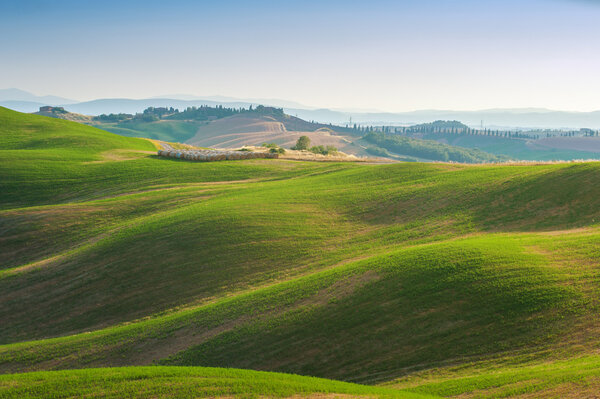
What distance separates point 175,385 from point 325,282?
9.59 metres

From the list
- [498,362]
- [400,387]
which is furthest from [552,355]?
[400,387]

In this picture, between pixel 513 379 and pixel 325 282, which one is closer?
pixel 513 379

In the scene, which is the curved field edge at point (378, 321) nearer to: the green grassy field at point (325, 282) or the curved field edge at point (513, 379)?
the green grassy field at point (325, 282)

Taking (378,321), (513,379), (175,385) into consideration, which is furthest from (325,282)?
(513,379)

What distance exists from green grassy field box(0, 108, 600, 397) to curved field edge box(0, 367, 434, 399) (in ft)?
0.40

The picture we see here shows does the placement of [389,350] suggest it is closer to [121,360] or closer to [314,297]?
[314,297]

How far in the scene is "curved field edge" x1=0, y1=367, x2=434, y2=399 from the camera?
13.9m

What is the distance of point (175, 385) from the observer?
14.3 m

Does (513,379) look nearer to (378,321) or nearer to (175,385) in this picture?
(378,321)

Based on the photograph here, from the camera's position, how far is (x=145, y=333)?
837 inches

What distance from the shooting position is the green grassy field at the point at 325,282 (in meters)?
16.4

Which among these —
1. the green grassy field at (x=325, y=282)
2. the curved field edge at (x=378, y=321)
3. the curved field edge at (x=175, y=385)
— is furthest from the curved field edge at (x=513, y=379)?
the curved field edge at (x=175, y=385)

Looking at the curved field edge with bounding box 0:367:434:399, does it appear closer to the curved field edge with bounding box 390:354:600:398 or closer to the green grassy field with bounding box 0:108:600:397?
the green grassy field with bounding box 0:108:600:397

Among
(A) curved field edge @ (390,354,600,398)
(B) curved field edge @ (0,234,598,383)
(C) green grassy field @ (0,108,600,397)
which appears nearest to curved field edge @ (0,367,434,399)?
(C) green grassy field @ (0,108,600,397)
